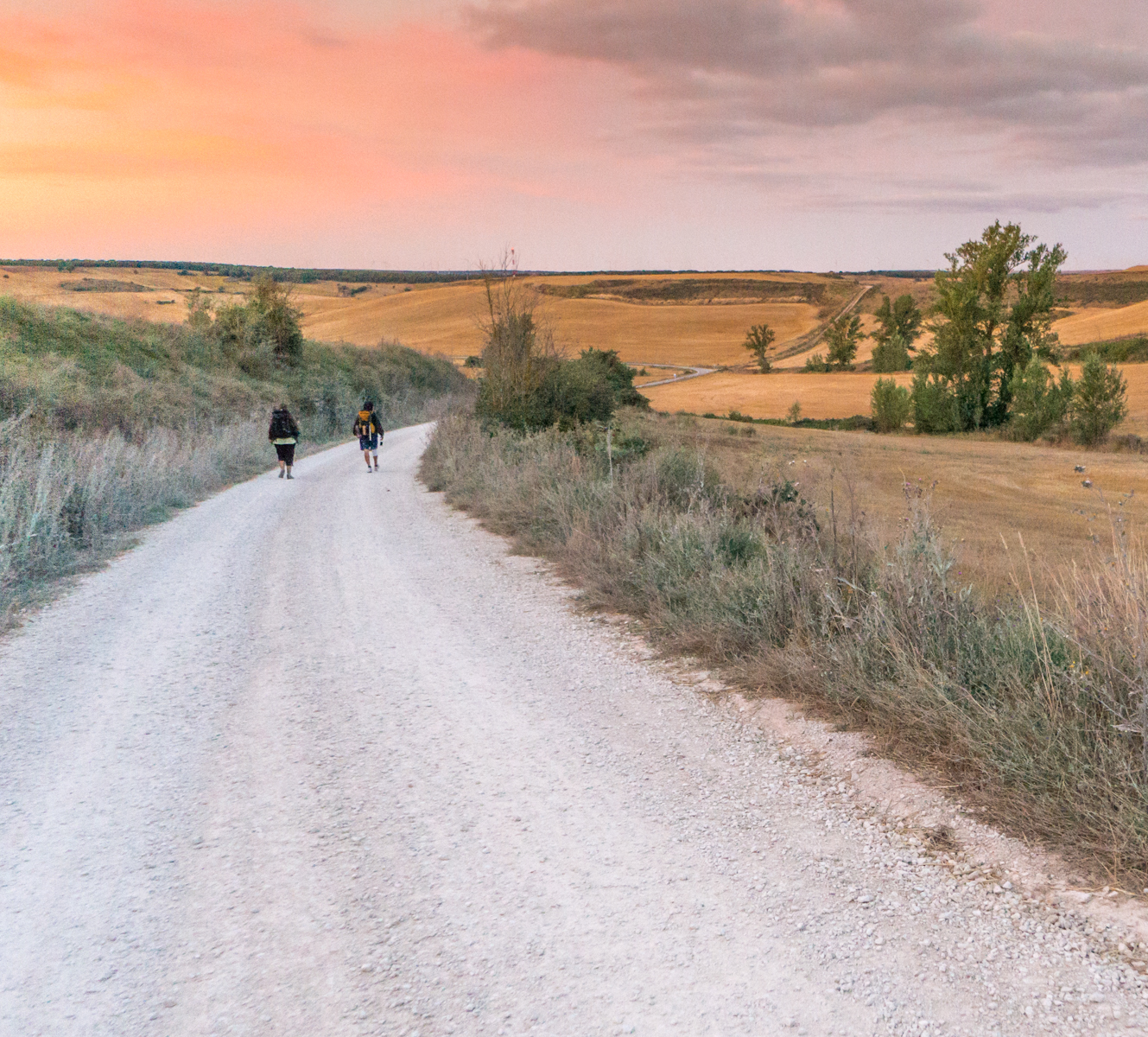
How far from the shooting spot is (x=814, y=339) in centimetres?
11244

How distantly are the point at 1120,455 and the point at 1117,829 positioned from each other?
3647 cm

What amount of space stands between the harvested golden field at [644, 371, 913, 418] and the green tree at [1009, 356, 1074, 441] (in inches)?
484

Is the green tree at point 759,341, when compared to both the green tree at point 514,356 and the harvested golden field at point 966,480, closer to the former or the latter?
the harvested golden field at point 966,480

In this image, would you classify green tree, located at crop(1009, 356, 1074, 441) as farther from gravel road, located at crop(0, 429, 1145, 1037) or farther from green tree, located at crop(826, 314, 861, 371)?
green tree, located at crop(826, 314, 861, 371)

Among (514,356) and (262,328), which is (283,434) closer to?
(514,356)

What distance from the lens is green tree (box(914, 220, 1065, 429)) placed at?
40.6 metres

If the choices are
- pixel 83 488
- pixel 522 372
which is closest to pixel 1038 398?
pixel 522 372

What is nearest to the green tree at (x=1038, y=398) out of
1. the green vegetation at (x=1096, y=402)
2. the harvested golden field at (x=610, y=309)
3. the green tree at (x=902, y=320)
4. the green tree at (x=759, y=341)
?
the green vegetation at (x=1096, y=402)

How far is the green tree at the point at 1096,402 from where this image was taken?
35906mm

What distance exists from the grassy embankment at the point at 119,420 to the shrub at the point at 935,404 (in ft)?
87.8

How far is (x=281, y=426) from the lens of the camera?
62.3ft

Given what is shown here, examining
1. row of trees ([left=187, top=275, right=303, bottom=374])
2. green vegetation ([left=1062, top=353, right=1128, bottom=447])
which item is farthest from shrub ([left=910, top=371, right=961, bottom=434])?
row of trees ([left=187, top=275, right=303, bottom=374])

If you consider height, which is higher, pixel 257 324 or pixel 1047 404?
pixel 257 324

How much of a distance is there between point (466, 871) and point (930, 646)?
2.74 m
